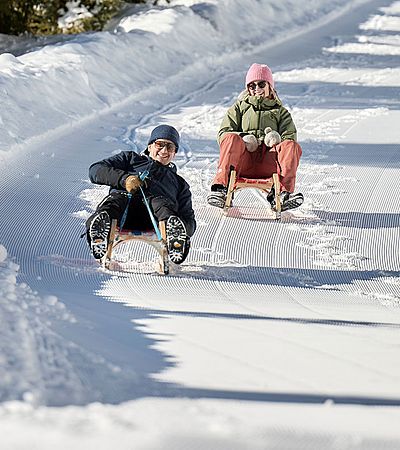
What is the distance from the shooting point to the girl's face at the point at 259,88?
8.88 meters

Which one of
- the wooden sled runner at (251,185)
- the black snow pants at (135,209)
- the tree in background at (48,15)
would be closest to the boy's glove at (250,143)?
the wooden sled runner at (251,185)

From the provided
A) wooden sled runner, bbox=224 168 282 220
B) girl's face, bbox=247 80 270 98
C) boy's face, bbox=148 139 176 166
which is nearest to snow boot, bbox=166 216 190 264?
boy's face, bbox=148 139 176 166

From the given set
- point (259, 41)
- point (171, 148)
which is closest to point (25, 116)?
point (171, 148)

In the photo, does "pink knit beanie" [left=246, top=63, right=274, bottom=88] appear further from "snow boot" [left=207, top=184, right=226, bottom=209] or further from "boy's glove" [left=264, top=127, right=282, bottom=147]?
"snow boot" [left=207, top=184, right=226, bottom=209]

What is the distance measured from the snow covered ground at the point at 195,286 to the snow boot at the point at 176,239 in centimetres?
16

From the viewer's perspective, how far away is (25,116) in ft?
37.3

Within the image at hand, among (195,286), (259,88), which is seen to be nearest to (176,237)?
(195,286)

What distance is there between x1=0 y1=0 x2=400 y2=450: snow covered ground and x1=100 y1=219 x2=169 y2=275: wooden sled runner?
0.29ft

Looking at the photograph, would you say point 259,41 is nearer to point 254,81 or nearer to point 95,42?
point 95,42

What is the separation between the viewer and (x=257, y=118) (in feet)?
28.9

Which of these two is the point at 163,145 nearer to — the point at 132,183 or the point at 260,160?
the point at 132,183

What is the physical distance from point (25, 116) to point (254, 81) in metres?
3.35

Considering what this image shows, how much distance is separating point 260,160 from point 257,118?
0.38 m

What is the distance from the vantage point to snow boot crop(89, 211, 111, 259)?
6574 mm
